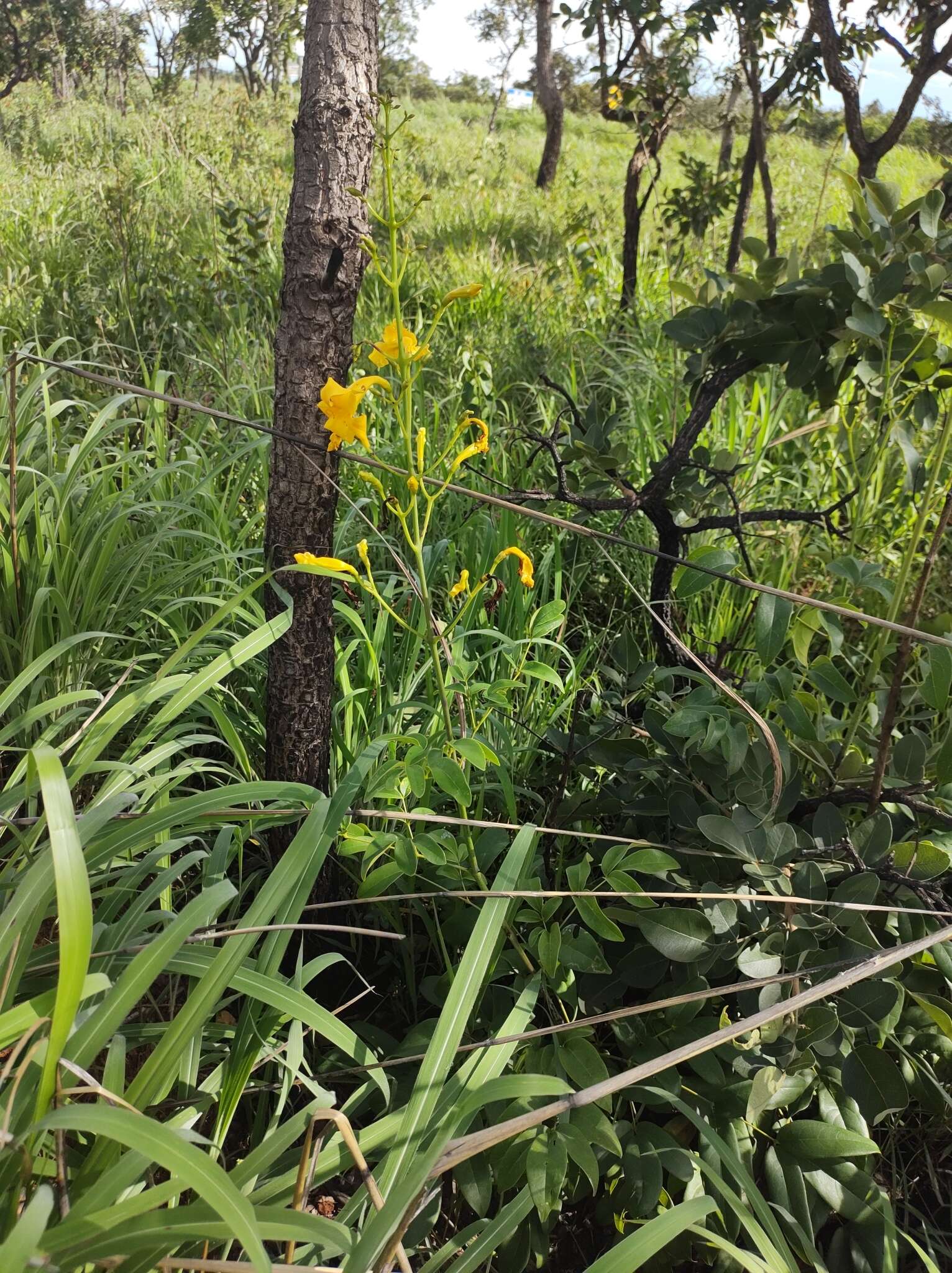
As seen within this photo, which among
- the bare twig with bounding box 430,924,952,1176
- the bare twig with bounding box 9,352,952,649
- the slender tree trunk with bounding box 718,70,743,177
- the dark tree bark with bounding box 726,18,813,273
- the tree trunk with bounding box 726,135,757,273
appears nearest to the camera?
the bare twig with bounding box 430,924,952,1176

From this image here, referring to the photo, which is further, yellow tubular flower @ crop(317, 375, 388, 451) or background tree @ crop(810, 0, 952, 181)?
background tree @ crop(810, 0, 952, 181)

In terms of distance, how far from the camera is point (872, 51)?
128 inches

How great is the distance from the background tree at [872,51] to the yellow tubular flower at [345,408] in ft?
6.93

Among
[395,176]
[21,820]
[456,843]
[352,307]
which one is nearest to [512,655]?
[456,843]

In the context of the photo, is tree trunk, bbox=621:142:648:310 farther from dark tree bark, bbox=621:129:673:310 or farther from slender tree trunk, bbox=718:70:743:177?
slender tree trunk, bbox=718:70:743:177

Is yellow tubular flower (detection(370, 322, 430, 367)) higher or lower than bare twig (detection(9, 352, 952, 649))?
higher

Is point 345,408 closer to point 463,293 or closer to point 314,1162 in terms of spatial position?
point 463,293

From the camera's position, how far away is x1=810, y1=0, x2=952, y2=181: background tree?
251 centimetres

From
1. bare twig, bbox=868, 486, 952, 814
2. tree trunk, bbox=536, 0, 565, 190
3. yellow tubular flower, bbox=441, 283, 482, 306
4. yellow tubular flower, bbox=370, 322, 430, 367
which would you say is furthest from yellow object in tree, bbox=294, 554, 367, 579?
tree trunk, bbox=536, 0, 565, 190

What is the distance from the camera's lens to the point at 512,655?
162 cm

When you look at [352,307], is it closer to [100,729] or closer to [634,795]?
[100,729]

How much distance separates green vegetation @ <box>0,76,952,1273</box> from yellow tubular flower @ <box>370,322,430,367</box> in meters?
0.03

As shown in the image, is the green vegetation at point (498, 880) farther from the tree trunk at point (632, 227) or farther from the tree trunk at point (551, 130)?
the tree trunk at point (551, 130)

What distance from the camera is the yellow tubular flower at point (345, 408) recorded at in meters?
0.96
